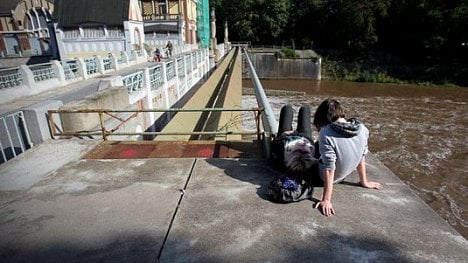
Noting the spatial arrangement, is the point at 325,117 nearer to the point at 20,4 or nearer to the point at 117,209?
the point at 117,209

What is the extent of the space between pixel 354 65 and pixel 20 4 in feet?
162

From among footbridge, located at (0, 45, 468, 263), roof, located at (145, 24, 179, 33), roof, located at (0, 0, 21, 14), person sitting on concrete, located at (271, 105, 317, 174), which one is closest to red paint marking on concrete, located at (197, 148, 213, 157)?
footbridge, located at (0, 45, 468, 263)

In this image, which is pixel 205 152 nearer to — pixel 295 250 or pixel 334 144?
pixel 334 144

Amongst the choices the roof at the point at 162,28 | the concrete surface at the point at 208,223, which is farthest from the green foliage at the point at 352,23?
the concrete surface at the point at 208,223

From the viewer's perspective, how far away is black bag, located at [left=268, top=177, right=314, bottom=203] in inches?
123

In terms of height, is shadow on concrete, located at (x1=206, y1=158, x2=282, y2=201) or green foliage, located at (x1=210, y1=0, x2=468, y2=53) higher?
green foliage, located at (x1=210, y1=0, x2=468, y2=53)

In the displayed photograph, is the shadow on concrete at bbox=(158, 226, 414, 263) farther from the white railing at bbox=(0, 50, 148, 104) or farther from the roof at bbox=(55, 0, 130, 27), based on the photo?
the roof at bbox=(55, 0, 130, 27)

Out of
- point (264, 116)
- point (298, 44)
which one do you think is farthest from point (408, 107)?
point (298, 44)

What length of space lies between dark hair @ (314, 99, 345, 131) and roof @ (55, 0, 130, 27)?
109ft

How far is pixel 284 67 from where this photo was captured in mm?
44000

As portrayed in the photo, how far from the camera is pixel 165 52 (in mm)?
25859

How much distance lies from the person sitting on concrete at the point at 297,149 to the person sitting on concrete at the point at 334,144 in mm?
296

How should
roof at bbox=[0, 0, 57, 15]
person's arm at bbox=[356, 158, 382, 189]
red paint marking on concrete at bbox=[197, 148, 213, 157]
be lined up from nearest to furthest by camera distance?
person's arm at bbox=[356, 158, 382, 189] → red paint marking on concrete at bbox=[197, 148, 213, 157] → roof at bbox=[0, 0, 57, 15]

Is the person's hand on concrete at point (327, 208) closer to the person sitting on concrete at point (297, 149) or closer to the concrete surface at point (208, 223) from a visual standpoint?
the concrete surface at point (208, 223)
